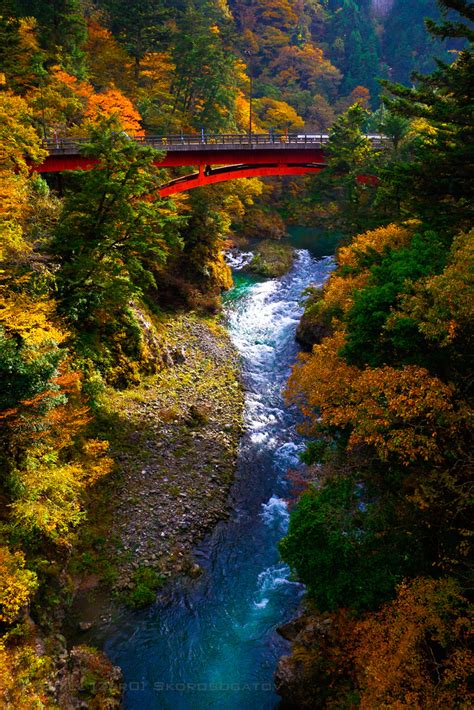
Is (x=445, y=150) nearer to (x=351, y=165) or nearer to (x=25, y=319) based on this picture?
(x=25, y=319)

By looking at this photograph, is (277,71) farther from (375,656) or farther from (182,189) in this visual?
(375,656)

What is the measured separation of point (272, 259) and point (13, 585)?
1589 inches

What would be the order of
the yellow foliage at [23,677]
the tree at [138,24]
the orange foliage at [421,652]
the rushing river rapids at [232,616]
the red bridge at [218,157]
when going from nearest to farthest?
the orange foliage at [421,652], the yellow foliage at [23,677], the rushing river rapids at [232,616], the red bridge at [218,157], the tree at [138,24]

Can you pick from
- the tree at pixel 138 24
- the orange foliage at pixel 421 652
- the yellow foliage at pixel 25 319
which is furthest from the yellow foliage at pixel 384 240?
the tree at pixel 138 24

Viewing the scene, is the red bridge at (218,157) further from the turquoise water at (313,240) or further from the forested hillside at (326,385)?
the turquoise water at (313,240)

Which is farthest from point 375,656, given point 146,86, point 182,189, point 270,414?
point 146,86

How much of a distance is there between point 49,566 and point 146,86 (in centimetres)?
4919

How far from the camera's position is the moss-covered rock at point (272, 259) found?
44.3 metres

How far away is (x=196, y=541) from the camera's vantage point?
17656 mm

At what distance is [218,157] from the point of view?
36250 millimetres

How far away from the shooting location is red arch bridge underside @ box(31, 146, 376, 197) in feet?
95.0

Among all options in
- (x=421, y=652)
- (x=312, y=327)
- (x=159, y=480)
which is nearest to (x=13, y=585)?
(x=159, y=480)

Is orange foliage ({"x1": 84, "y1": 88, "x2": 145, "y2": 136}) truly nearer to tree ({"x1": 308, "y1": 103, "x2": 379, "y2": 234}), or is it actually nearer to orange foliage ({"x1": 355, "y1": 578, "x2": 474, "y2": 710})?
tree ({"x1": 308, "y1": 103, "x2": 379, "y2": 234})

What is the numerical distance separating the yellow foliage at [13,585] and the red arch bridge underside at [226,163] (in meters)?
24.7
